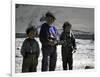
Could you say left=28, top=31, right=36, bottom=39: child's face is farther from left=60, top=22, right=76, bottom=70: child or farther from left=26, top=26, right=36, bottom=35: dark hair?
left=60, top=22, right=76, bottom=70: child

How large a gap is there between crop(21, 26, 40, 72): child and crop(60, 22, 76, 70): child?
31 cm

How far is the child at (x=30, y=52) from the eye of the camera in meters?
2.22

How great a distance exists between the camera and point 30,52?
224 cm

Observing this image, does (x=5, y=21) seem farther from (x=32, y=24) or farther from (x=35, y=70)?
(x=35, y=70)

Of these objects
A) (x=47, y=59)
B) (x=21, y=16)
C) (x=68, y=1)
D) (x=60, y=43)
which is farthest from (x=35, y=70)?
(x=68, y=1)

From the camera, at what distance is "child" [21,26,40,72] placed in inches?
87.3

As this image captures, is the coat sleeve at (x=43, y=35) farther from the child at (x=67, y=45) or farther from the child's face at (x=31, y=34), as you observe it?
the child at (x=67, y=45)

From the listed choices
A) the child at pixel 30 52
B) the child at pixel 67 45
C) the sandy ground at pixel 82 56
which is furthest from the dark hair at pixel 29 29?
the child at pixel 67 45

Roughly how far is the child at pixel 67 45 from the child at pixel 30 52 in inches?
12.1

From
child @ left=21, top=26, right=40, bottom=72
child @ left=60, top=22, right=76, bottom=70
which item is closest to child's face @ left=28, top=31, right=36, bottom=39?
child @ left=21, top=26, right=40, bottom=72

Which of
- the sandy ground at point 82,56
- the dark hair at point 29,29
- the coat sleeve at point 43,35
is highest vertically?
the dark hair at point 29,29

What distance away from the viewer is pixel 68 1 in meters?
2.37

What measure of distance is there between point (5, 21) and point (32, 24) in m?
0.28

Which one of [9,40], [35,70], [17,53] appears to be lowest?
[35,70]
